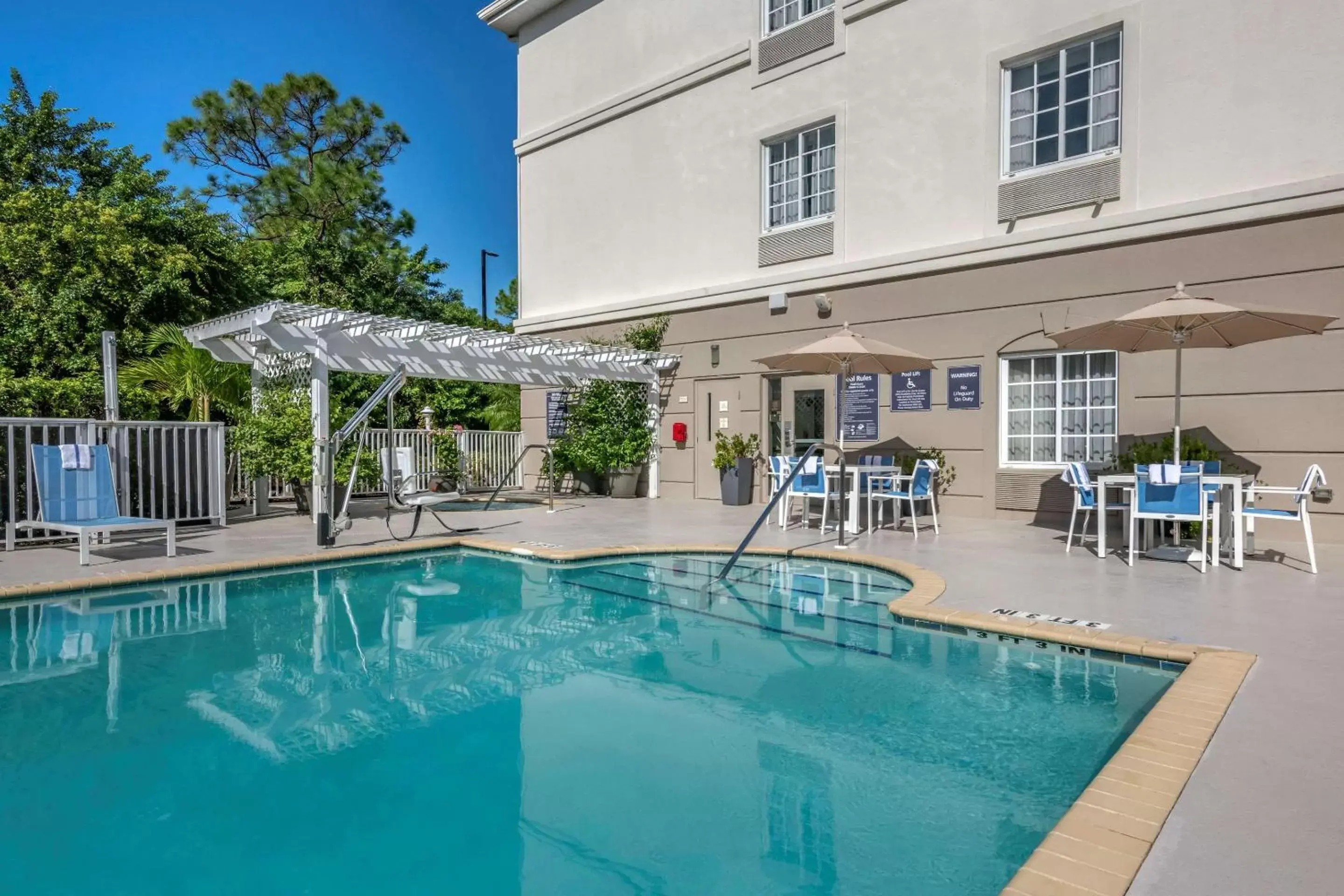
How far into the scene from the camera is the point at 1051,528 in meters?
9.30

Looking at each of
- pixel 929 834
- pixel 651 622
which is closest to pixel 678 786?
pixel 929 834

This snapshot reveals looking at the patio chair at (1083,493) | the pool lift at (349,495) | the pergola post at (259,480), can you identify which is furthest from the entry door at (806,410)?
the pergola post at (259,480)

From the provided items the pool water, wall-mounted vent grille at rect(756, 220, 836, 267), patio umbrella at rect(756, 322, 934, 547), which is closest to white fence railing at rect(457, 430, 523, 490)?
wall-mounted vent grille at rect(756, 220, 836, 267)

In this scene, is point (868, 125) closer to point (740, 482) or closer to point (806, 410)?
point (806, 410)

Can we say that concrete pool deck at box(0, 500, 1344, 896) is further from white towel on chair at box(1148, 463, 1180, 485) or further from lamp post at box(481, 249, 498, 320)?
lamp post at box(481, 249, 498, 320)

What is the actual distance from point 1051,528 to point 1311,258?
3.65m

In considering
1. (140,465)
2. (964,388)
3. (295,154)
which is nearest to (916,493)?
(964,388)

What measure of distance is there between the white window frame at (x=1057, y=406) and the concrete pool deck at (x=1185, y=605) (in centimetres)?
83

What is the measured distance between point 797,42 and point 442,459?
30.7 ft

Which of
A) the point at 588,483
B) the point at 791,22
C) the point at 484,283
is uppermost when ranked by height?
the point at 791,22

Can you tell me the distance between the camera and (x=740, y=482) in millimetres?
12414

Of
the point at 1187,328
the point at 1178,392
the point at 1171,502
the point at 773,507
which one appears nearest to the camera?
the point at 1171,502

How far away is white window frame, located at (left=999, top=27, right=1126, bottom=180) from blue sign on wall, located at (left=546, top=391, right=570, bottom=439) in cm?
853

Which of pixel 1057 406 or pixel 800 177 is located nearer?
pixel 1057 406
